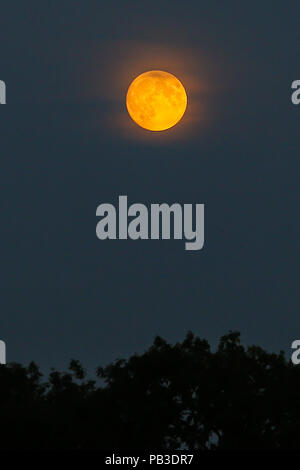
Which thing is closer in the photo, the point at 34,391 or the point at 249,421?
the point at 249,421

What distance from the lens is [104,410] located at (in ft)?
173

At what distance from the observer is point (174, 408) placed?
52375 millimetres

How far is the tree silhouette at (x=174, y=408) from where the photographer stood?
2029 inches

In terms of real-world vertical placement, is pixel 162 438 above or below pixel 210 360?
below

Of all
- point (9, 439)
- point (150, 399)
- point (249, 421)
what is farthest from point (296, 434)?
point (9, 439)

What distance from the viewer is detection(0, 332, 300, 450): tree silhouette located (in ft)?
169
